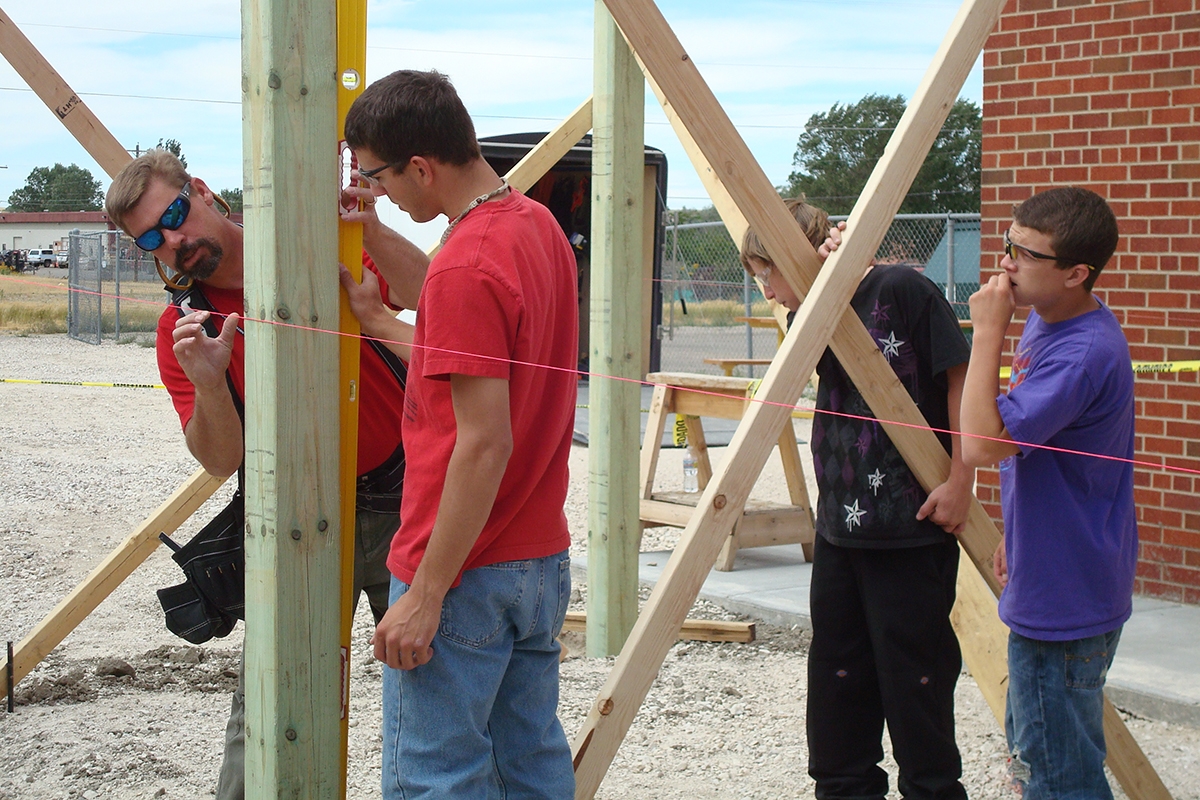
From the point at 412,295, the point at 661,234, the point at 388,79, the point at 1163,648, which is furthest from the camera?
the point at 661,234

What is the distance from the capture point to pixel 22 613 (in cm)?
547

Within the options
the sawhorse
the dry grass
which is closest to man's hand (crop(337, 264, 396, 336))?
the sawhorse

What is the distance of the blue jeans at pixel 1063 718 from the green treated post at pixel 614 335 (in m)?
2.27

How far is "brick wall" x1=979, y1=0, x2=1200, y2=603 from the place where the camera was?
204 inches

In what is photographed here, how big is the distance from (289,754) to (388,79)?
137cm

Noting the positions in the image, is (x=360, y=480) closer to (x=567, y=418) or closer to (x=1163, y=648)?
(x=567, y=418)

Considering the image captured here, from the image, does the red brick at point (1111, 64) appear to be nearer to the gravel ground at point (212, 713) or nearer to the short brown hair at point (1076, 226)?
the gravel ground at point (212, 713)

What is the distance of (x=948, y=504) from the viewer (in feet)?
9.53

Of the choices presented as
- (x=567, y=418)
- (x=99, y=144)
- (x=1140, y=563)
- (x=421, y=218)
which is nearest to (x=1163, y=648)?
(x=1140, y=563)

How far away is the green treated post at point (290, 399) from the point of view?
2225 millimetres

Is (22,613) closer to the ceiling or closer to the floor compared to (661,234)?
closer to the floor

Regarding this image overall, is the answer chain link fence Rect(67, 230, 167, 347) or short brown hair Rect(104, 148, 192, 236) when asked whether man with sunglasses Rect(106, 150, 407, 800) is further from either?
chain link fence Rect(67, 230, 167, 347)

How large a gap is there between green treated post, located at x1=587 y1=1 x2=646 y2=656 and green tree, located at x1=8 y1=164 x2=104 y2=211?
1732 cm

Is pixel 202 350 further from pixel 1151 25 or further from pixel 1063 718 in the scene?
pixel 1151 25
